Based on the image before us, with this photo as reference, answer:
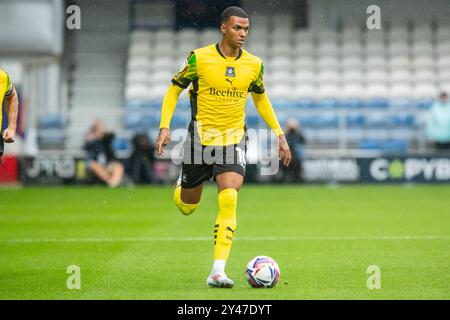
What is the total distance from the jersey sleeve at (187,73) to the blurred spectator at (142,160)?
14.4m

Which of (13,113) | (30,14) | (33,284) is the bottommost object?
(33,284)

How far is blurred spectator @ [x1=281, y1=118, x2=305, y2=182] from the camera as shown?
912 inches

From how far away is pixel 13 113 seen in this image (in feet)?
32.0

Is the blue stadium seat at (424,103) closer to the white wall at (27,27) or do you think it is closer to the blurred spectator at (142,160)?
the blurred spectator at (142,160)

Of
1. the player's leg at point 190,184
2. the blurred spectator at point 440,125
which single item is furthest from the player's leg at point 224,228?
the blurred spectator at point 440,125

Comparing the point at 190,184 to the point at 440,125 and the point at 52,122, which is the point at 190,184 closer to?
the point at 440,125

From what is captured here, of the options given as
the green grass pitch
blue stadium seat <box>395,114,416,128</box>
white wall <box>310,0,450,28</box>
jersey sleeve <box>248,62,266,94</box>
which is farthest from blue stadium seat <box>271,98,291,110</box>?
jersey sleeve <box>248,62,266,94</box>

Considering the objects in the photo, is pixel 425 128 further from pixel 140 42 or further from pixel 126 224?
pixel 126 224

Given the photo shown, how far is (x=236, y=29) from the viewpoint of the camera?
864 centimetres

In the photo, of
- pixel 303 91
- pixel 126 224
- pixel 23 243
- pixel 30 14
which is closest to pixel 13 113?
pixel 23 243

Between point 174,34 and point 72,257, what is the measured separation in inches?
677

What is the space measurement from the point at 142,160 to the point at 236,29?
15.3 m

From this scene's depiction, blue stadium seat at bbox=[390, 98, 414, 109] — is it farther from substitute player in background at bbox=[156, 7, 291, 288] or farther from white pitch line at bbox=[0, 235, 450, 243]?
substitute player in background at bbox=[156, 7, 291, 288]

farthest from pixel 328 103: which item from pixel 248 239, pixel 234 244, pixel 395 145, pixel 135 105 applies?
pixel 234 244
